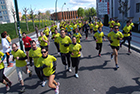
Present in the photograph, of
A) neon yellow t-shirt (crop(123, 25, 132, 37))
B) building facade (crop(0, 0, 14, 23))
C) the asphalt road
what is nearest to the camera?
the asphalt road

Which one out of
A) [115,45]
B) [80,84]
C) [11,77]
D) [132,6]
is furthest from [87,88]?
[132,6]

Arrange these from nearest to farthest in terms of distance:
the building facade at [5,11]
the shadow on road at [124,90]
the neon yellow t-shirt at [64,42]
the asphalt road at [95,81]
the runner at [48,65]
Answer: the runner at [48,65] < the shadow on road at [124,90] < the asphalt road at [95,81] < the neon yellow t-shirt at [64,42] < the building facade at [5,11]

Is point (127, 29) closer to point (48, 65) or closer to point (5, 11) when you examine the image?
point (48, 65)

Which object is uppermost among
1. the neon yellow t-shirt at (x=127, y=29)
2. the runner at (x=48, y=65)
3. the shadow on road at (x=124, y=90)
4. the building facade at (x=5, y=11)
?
the building facade at (x=5, y=11)

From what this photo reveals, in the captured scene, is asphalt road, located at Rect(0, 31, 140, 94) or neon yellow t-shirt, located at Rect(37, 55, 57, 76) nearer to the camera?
neon yellow t-shirt, located at Rect(37, 55, 57, 76)

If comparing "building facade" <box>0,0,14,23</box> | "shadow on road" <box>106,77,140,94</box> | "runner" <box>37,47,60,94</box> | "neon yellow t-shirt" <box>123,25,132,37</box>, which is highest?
"building facade" <box>0,0,14,23</box>

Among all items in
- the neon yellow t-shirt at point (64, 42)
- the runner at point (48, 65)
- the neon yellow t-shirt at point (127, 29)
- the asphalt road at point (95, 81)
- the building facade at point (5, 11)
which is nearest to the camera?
the runner at point (48, 65)

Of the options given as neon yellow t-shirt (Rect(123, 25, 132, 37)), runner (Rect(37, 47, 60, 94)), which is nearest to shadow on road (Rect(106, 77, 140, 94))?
runner (Rect(37, 47, 60, 94))

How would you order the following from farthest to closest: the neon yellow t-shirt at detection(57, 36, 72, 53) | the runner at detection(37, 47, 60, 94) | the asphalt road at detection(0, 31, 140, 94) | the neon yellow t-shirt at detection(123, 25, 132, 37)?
the neon yellow t-shirt at detection(123, 25, 132, 37), the neon yellow t-shirt at detection(57, 36, 72, 53), the asphalt road at detection(0, 31, 140, 94), the runner at detection(37, 47, 60, 94)

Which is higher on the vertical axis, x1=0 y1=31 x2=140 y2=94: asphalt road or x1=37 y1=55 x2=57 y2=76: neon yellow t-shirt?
x1=37 y1=55 x2=57 y2=76: neon yellow t-shirt

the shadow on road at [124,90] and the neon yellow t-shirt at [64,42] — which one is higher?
the neon yellow t-shirt at [64,42]

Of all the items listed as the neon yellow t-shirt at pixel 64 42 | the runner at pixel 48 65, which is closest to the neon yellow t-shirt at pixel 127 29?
the neon yellow t-shirt at pixel 64 42

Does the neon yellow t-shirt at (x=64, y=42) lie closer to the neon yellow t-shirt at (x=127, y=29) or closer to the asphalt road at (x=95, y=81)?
the asphalt road at (x=95, y=81)

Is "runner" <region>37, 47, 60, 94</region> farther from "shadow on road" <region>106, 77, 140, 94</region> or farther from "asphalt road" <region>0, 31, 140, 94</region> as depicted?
"shadow on road" <region>106, 77, 140, 94</region>
